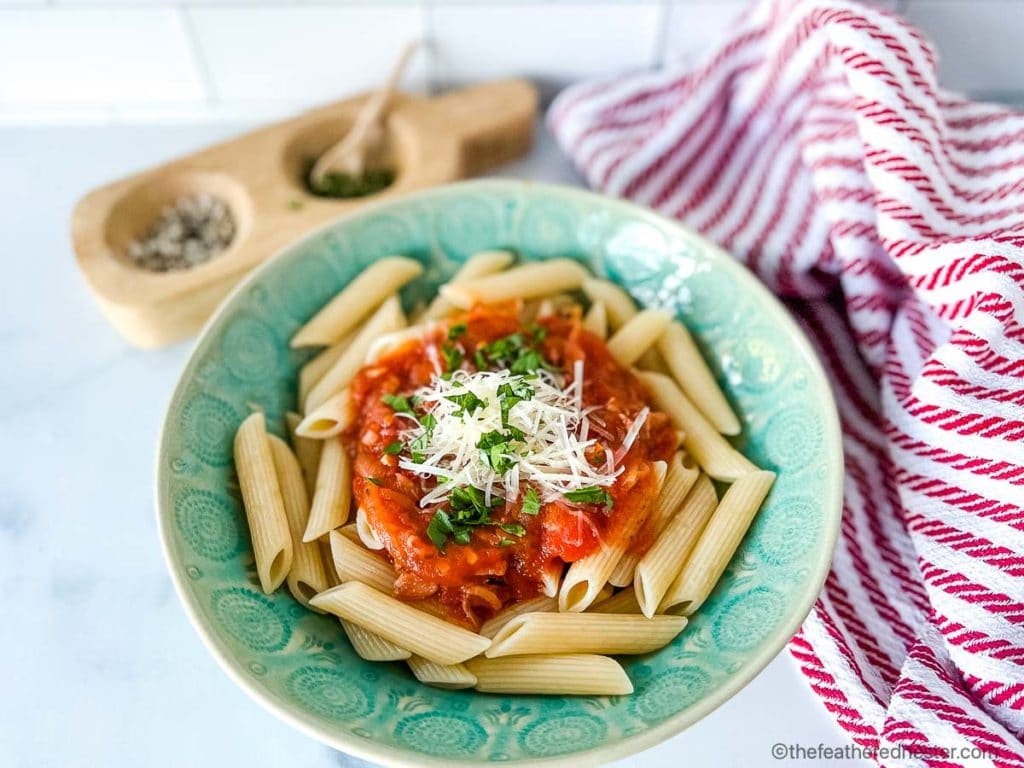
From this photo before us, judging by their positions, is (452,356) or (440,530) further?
(452,356)

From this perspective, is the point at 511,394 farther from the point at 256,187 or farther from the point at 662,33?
the point at 662,33

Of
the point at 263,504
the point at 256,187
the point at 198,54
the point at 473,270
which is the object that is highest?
the point at 198,54

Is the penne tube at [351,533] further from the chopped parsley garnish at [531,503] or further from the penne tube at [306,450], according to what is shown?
the chopped parsley garnish at [531,503]

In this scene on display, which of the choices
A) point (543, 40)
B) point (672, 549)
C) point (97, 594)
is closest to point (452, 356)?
point (672, 549)

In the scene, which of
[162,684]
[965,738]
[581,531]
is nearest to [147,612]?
[162,684]

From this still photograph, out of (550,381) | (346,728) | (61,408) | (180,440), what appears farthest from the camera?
(61,408)

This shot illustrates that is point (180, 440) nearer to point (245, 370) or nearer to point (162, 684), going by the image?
point (245, 370)
